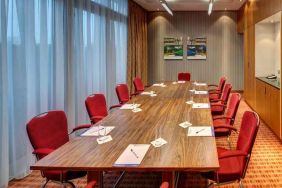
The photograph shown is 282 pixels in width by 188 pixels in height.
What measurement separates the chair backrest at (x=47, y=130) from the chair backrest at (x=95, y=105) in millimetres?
991

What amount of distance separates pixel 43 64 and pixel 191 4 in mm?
7378

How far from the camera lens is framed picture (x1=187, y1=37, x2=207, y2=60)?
41.6ft

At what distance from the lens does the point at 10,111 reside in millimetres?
4133

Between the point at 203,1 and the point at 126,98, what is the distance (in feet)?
18.1

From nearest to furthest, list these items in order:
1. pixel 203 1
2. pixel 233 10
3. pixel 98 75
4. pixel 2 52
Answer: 1. pixel 2 52
2. pixel 98 75
3. pixel 203 1
4. pixel 233 10

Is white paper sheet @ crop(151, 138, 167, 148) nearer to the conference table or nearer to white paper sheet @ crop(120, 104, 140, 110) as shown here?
the conference table

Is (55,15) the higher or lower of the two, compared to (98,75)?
higher

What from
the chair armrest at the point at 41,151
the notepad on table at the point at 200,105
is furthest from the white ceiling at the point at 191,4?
the chair armrest at the point at 41,151

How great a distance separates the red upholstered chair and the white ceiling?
768 centimetres

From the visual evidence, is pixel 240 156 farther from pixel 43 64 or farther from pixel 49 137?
pixel 43 64

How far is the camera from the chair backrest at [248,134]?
→ 2804 mm

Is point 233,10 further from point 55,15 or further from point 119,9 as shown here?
point 55,15

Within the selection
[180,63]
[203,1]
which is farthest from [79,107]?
[180,63]

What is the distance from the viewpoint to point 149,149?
2.58m
